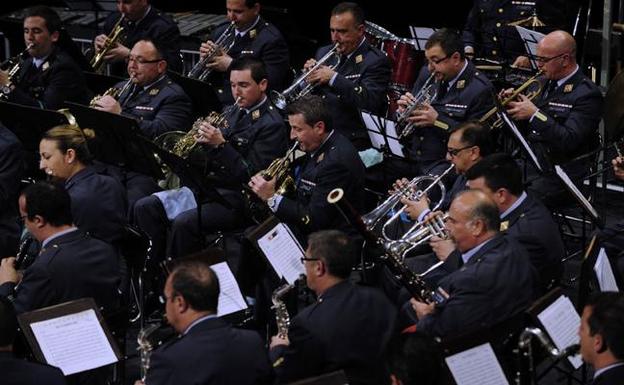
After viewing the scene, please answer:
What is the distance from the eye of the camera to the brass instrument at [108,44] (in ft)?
36.1

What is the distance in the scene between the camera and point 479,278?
6258mm

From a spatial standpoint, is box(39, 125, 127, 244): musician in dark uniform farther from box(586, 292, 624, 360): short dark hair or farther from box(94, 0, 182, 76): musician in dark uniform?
box(586, 292, 624, 360): short dark hair

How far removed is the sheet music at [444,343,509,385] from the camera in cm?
542

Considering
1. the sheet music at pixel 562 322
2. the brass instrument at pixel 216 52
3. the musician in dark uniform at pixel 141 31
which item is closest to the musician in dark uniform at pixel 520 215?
the sheet music at pixel 562 322

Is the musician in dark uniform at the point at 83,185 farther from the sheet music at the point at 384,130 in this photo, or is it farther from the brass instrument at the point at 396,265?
the sheet music at the point at 384,130

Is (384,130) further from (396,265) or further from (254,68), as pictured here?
(396,265)

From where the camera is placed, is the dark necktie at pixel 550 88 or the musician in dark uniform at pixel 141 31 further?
the musician in dark uniform at pixel 141 31

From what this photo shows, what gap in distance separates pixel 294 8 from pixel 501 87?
442 cm

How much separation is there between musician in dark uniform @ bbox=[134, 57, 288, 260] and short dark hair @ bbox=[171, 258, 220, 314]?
2.69 m

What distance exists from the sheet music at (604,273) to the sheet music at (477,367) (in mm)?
1258

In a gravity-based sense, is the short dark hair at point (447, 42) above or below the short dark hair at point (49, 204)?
below

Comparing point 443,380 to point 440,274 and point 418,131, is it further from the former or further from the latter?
point 418,131

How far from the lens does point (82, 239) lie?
664 cm

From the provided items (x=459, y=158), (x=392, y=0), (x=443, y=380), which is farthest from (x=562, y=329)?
(x=392, y=0)
